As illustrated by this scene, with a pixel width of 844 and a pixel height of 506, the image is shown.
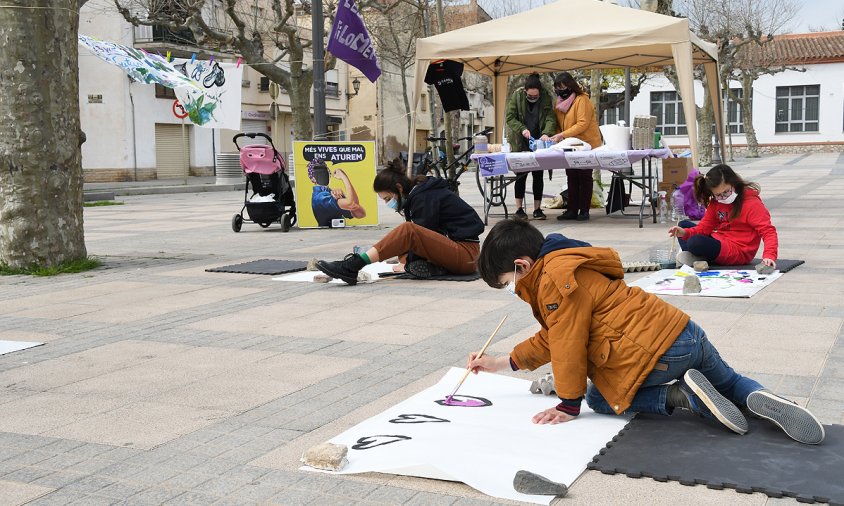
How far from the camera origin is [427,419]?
373cm

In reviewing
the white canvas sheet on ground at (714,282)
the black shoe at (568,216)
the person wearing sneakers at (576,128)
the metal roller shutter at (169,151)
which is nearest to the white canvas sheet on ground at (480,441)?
the white canvas sheet on ground at (714,282)

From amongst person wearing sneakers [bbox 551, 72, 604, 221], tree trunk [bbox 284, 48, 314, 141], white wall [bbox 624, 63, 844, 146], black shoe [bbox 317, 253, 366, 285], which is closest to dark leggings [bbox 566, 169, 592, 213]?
person wearing sneakers [bbox 551, 72, 604, 221]

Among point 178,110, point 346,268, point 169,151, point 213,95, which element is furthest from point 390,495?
point 169,151

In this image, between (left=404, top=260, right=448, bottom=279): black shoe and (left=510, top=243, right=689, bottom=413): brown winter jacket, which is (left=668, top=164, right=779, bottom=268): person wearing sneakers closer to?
(left=404, top=260, right=448, bottom=279): black shoe

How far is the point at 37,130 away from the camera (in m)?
8.56

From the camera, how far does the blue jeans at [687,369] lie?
346cm

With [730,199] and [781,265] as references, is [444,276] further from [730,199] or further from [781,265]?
[781,265]

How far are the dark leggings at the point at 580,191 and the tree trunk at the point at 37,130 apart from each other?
22.0ft

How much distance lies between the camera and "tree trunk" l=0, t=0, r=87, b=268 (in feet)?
27.7

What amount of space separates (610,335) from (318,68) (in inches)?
406

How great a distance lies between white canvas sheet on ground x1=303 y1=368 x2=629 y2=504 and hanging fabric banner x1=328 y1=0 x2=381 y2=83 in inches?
370

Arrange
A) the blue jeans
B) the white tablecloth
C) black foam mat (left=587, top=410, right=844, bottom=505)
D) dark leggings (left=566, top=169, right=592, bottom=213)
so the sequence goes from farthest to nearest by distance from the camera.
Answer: dark leggings (left=566, top=169, right=592, bottom=213)
the white tablecloth
the blue jeans
black foam mat (left=587, top=410, right=844, bottom=505)

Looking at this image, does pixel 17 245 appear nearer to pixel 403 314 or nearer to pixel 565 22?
pixel 403 314

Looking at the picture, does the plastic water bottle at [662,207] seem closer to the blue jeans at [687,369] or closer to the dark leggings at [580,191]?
the dark leggings at [580,191]
